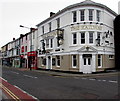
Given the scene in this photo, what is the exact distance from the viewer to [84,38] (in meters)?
20.5

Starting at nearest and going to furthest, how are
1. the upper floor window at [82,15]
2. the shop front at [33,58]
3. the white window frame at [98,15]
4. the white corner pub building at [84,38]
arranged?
1. the white corner pub building at [84,38]
2. the upper floor window at [82,15]
3. the white window frame at [98,15]
4. the shop front at [33,58]

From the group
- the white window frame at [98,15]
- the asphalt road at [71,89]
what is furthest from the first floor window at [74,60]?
the asphalt road at [71,89]

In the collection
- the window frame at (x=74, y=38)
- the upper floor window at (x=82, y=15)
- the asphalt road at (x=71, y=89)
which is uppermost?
the upper floor window at (x=82, y=15)

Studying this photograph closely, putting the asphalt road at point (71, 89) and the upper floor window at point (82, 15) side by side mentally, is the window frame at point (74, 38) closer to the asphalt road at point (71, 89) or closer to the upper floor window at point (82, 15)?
the upper floor window at point (82, 15)

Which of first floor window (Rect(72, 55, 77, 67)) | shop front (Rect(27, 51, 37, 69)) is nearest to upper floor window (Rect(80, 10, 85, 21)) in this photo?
first floor window (Rect(72, 55, 77, 67))

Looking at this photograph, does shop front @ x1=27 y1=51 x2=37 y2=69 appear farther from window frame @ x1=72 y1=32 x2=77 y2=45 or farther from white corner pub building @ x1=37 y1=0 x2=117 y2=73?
window frame @ x1=72 y1=32 x2=77 y2=45

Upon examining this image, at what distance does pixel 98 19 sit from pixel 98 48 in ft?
16.3

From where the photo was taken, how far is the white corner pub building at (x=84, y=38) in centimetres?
2008

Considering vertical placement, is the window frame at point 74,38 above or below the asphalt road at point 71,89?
above

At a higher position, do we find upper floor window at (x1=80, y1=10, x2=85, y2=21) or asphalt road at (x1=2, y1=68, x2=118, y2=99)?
upper floor window at (x1=80, y1=10, x2=85, y2=21)

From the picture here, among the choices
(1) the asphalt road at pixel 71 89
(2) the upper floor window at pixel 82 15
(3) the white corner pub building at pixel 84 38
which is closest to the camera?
(1) the asphalt road at pixel 71 89

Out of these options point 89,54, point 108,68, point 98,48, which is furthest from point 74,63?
point 108,68

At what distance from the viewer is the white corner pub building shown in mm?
20078

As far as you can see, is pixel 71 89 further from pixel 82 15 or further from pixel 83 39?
pixel 82 15
